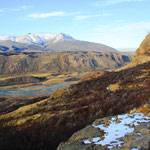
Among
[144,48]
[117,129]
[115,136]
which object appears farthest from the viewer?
[144,48]

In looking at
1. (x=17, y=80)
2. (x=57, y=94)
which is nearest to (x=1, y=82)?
(x=17, y=80)

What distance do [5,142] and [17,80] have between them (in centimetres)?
16213

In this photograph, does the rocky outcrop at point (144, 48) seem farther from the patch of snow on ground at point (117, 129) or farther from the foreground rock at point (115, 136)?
the foreground rock at point (115, 136)

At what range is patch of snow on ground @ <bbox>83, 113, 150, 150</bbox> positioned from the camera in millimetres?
7927

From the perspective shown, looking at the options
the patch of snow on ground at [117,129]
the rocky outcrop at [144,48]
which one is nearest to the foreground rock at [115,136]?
the patch of snow on ground at [117,129]

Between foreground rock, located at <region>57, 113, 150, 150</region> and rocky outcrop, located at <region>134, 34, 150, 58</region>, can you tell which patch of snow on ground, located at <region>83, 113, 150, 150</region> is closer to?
foreground rock, located at <region>57, 113, 150, 150</region>

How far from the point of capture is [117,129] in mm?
9406

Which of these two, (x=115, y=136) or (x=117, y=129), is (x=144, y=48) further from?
(x=115, y=136)

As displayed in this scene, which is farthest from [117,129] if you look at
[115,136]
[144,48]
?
[144,48]

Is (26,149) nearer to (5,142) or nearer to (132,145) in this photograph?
(5,142)

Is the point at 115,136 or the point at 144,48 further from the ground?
the point at 144,48

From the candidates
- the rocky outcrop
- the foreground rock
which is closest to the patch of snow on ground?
the foreground rock

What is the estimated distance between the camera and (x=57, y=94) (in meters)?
38.3

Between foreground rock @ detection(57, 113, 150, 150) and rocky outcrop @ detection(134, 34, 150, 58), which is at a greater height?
rocky outcrop @ detection(134, 34, 150, 58)
